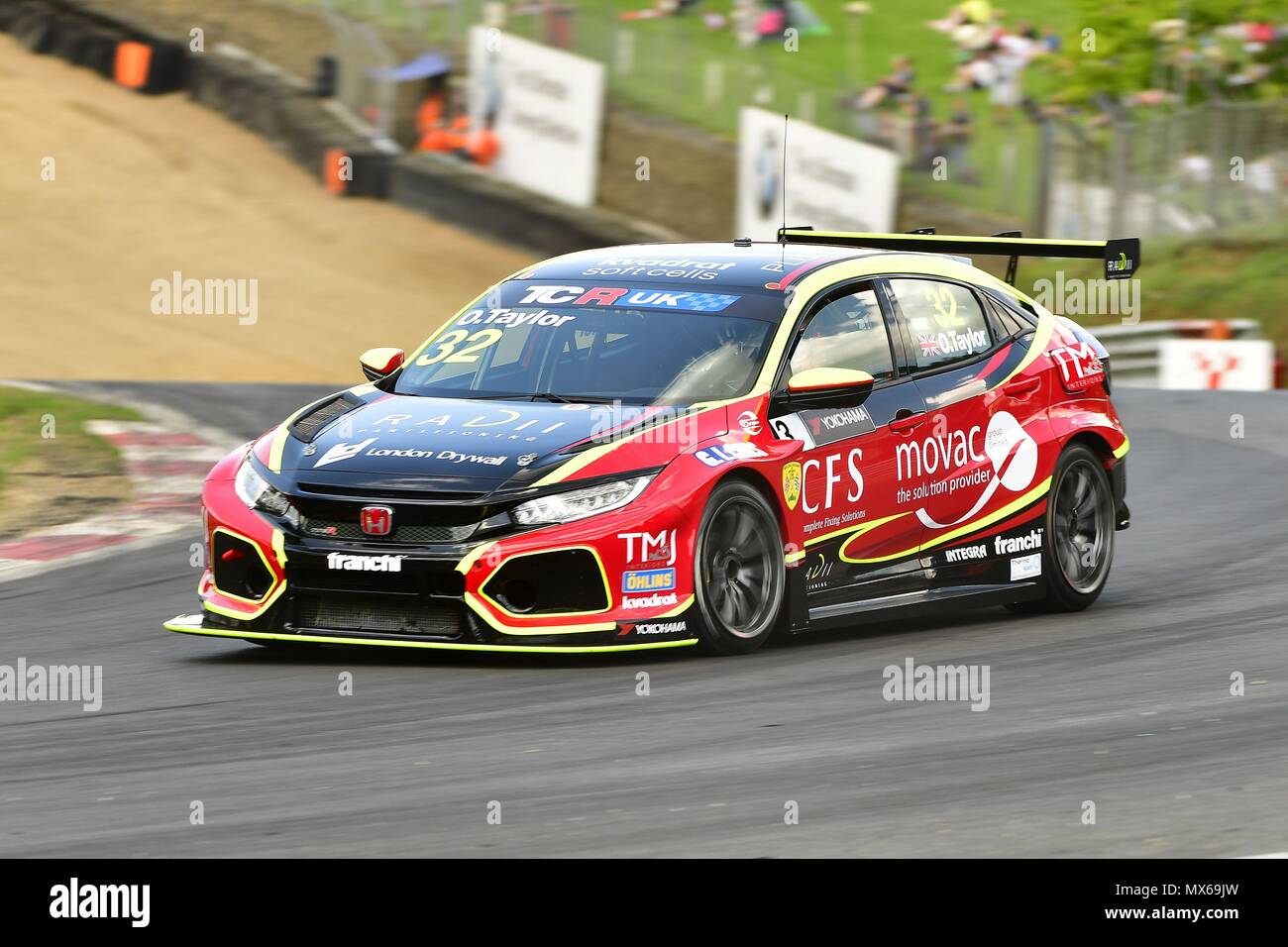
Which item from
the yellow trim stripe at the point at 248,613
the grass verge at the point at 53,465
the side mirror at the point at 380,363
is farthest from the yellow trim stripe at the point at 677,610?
the grass verge at the point at 53,465

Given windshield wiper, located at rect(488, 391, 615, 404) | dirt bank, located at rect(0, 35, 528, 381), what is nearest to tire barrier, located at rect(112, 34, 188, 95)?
dirt bank, located at rect(0, 35, 528, 381)

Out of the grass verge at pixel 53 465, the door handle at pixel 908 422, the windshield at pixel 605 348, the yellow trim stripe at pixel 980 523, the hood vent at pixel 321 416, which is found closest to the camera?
the hood vent at pixel 321 416

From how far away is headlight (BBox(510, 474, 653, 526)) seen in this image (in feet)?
27.7

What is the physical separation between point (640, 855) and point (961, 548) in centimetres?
476

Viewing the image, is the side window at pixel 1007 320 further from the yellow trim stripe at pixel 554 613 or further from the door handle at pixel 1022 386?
the yellow trim stripe at pixel 554 613

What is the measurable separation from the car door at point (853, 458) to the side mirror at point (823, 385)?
0.24 ft

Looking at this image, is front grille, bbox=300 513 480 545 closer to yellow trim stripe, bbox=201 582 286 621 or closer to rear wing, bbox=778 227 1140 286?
yellow trim stripe, bbox=201 582 286 621

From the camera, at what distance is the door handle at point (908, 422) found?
967 centimetres

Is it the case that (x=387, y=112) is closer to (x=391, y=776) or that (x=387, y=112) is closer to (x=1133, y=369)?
(x=1133, y=369)

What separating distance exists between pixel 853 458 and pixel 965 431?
2.93ft

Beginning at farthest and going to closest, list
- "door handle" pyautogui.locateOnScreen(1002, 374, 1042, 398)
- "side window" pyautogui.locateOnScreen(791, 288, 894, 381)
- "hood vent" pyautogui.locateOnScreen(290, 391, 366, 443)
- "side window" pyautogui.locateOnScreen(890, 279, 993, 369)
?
"door handle" pyautogui.locateOnScreen(1002, 374, 1042, 398) → "side window" pyautogui.locateOnScreen(890, 279, 993, 369) → "side window" pyautogui.locateOnScreen(791, 288, 894, 381) → "hood vent" pyautogui.locateOnScreen(290, 391, 366, 443)

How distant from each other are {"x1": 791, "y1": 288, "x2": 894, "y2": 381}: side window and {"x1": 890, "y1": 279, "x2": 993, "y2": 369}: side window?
205mm

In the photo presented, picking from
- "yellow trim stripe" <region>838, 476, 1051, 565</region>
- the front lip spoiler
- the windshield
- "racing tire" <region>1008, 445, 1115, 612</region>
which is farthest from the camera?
"racing tire" <region>1008, 445, 1115, 612</region>
